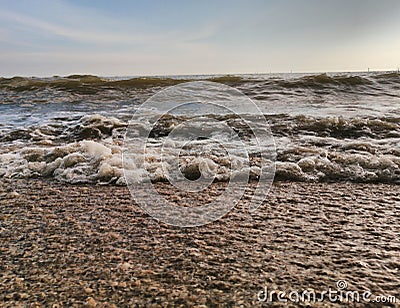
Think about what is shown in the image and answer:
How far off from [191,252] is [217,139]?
2.33m

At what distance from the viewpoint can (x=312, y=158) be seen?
2.63 metres

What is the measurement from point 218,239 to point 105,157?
153 centimetres

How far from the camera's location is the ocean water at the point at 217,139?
245 centimetres

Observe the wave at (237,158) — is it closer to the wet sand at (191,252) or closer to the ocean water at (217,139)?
the ocean water at (217,139)

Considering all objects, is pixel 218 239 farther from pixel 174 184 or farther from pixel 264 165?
pixel 264 165

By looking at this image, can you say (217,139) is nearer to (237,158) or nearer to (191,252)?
(237,158)

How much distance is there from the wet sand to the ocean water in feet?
1.72

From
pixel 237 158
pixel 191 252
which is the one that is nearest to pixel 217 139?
pixel 237 158

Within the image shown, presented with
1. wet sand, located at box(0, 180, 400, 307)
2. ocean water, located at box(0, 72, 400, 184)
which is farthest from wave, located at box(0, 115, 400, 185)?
wet sand, located at box(0, 180, 400, 307)

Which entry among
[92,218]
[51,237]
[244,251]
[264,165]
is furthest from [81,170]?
[244,251]

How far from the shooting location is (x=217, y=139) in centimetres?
356

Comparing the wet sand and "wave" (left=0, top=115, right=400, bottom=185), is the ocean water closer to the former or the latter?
"wave" (left=0, top=115, right=400, bottom=185)

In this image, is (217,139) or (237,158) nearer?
(237,158)

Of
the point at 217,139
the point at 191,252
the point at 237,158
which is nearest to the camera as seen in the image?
the point at 191,252
